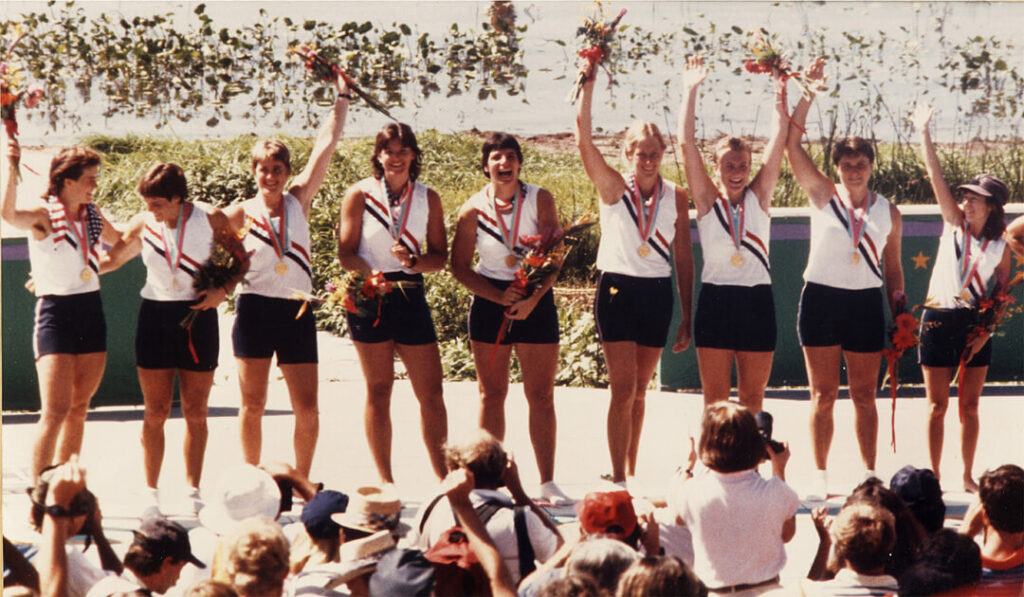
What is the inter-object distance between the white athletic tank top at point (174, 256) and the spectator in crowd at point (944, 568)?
3.40m

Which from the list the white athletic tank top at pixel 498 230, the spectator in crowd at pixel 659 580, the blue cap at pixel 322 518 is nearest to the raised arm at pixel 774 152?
the white athletic tank top at pixel 498 230

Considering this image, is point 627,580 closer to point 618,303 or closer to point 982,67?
point 618,303

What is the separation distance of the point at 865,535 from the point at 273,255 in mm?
3055

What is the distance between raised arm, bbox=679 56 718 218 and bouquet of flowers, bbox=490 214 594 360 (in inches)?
23.9

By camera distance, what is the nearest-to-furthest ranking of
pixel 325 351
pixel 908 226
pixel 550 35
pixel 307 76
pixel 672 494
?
pixel 672 494 → pixel 550 35 → pixel 307 76 → pixel 908 226 → pixel 325 351

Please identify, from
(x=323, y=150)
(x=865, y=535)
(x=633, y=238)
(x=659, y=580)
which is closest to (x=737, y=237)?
(x=633, y=238)

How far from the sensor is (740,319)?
6.16 metres

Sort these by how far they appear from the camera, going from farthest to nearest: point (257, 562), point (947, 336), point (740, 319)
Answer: point (947, 336) → point (740, 319) → point (257, 562)

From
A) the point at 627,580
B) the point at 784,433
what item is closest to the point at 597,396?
the point at 784,433

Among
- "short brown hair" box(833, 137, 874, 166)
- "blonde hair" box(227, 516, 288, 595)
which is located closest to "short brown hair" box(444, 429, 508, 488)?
"blonde hair" box(227, 516, 288, 595)

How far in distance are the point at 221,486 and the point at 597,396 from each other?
158 inches

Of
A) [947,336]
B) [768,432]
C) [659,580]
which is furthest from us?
[947,336]

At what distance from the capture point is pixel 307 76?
7.11 metres

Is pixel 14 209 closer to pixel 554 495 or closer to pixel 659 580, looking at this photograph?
pixel 554 495
